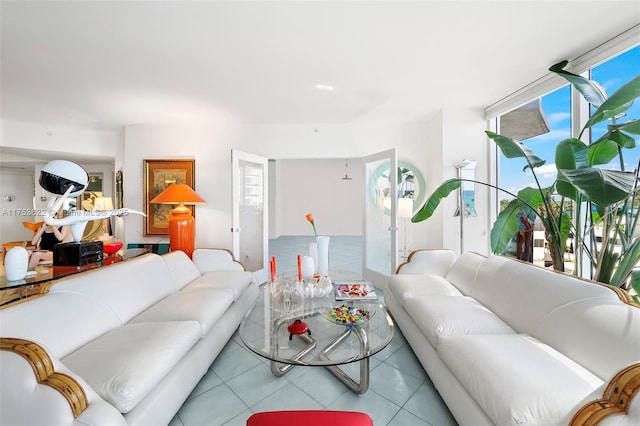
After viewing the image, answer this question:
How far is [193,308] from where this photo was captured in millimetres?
2045

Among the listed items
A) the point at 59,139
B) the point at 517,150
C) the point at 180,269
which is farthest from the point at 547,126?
the point at 59,139

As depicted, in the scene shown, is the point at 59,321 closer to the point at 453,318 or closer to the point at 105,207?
the point at 453,318

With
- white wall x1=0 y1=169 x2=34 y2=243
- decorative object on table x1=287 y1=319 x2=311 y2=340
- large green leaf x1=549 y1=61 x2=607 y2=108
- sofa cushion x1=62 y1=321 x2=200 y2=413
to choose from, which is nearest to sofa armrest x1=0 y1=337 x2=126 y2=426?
sofa cushion x1=62 y1=321 x2=200 y2=413

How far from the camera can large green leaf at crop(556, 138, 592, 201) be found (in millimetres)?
1869

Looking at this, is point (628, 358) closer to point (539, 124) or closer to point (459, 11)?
point (459, 11)

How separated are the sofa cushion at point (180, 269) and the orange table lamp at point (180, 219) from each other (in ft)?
2.66

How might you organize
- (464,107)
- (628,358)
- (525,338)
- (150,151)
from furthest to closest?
(150,151) → (464,107) → (525,338) → (628,358)

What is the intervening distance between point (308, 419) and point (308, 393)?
2.73 ft

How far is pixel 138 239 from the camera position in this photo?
4699 mm

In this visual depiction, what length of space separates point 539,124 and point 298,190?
7.03 m

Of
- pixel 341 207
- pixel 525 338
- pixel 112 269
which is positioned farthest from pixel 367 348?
pixel 341 207

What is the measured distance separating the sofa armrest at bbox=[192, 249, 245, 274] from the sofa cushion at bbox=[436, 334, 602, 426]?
2514 millimetres

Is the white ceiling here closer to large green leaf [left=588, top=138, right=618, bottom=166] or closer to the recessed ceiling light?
the recessed ceiling light

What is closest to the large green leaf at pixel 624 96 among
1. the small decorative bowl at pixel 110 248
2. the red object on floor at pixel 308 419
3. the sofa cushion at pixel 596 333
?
the sofa cushion at pixel 596 333
